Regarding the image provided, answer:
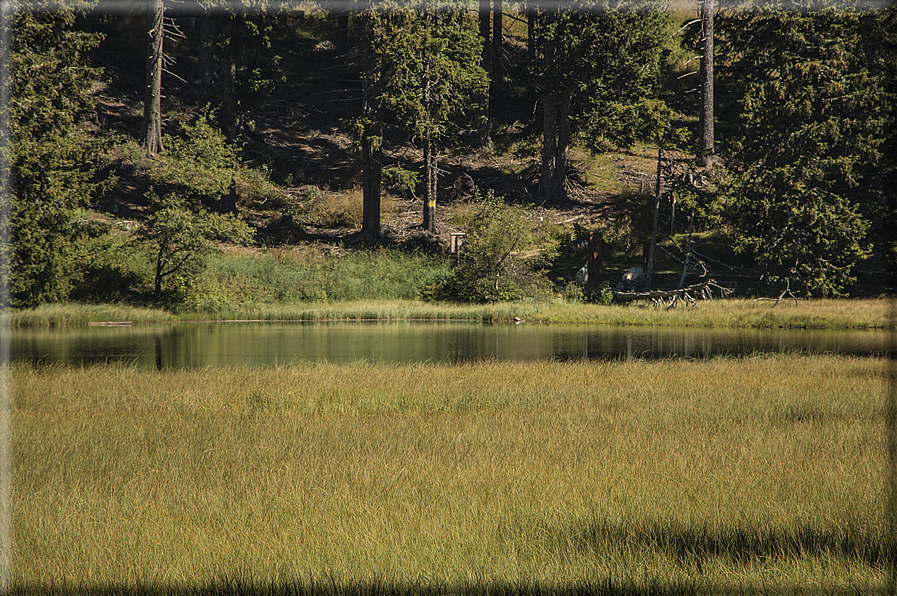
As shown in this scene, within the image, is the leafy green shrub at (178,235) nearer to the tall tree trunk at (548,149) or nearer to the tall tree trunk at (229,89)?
the tall tree trunk at (229,89)

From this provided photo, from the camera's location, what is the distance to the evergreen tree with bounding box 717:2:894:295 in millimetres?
30438

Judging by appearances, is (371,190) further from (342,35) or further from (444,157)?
(342,35)

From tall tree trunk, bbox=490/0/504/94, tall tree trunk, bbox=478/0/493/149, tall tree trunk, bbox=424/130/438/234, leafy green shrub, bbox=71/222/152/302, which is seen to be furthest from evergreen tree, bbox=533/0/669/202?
leafy green shrub, bbox=71/222/152/302

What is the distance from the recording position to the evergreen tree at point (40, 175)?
28844 mm

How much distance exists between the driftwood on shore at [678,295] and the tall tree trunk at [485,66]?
640 inches

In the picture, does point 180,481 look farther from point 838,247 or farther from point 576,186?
point 576,186

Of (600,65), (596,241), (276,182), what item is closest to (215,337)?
(596,241)

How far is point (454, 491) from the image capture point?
686 centimetres

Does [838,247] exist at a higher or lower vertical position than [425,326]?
higher

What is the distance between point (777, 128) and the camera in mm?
33875

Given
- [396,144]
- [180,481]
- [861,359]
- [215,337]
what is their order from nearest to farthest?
[180,481] → [861,359] → [215,337] → [396,144]

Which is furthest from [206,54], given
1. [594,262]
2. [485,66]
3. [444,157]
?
[594,262]

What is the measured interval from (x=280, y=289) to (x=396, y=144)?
68.6 ft

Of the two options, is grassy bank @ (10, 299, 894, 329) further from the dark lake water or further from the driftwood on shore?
the dark lake water
